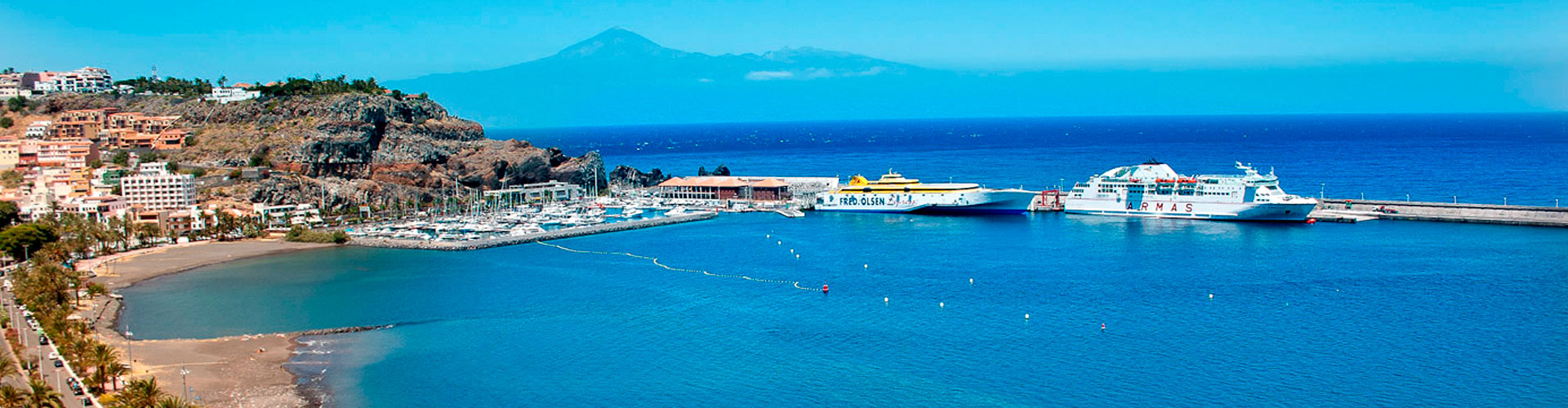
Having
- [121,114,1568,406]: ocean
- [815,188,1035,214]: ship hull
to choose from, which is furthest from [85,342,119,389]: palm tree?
[815,188,1035,214]: ship hull

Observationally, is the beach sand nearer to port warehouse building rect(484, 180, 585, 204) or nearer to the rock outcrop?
port warehouse building rect(484, 180, 585, 204)

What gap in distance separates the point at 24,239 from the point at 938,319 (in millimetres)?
43824

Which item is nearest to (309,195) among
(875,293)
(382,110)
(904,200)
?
(382,110)

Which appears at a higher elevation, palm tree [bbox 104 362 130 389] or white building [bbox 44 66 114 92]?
white building [bbox 44 66 114 92]

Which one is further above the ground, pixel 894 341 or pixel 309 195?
pixel 309 195

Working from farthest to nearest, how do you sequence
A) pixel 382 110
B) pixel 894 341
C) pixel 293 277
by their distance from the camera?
pixel 382 110 < pixel 293 277 < pixel 894 341

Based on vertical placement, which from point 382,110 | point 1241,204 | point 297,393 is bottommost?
point 297,393

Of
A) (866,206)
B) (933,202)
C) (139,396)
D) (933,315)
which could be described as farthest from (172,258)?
(933,202)

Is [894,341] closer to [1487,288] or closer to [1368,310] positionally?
[1368,310]

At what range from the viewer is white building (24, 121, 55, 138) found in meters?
92.1

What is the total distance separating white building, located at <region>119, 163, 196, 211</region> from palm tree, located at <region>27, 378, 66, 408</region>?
47.5 m

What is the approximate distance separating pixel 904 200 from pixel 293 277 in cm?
4270

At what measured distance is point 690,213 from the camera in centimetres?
7831

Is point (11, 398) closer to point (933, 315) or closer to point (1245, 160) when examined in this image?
point (933, 315)
